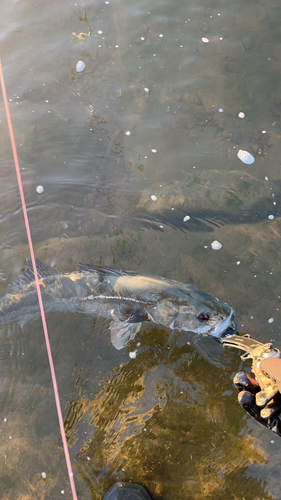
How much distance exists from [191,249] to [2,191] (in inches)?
121

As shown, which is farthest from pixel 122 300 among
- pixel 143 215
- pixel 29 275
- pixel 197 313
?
pixel 143 215

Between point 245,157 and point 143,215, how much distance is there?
72.0 inches

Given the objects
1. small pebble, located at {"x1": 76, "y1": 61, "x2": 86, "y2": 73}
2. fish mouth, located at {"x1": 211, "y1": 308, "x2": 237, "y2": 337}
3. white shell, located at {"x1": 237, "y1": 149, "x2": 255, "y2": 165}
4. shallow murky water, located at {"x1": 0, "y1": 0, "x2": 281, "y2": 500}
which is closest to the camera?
fish mouth, located at {"x1": 211, "y1": 308, "x2": 237, "y2": 337}

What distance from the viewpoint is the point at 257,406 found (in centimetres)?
273

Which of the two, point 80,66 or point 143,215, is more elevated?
point 80,66

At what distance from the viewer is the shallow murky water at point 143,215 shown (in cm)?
412

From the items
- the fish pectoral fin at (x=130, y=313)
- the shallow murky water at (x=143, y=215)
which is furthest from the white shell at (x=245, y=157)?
the fish pectoral fin at (x=130, y=313)

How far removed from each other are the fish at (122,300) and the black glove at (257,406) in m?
0.83

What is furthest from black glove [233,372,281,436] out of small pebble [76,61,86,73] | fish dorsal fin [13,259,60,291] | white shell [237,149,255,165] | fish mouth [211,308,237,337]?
small pebble [76,61,86,73]

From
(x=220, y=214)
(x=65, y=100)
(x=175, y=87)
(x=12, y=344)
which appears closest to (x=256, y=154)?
(x=220, y=214)

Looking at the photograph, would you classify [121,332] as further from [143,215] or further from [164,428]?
[143,215]

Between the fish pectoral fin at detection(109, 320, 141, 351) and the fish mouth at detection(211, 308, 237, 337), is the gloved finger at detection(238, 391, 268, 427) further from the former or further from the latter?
the fish pectoral fin at detection(109, 320, 141, 351)

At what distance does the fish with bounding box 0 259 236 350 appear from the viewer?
145 inches

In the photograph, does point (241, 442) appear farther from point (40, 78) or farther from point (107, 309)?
point (40, 78)
